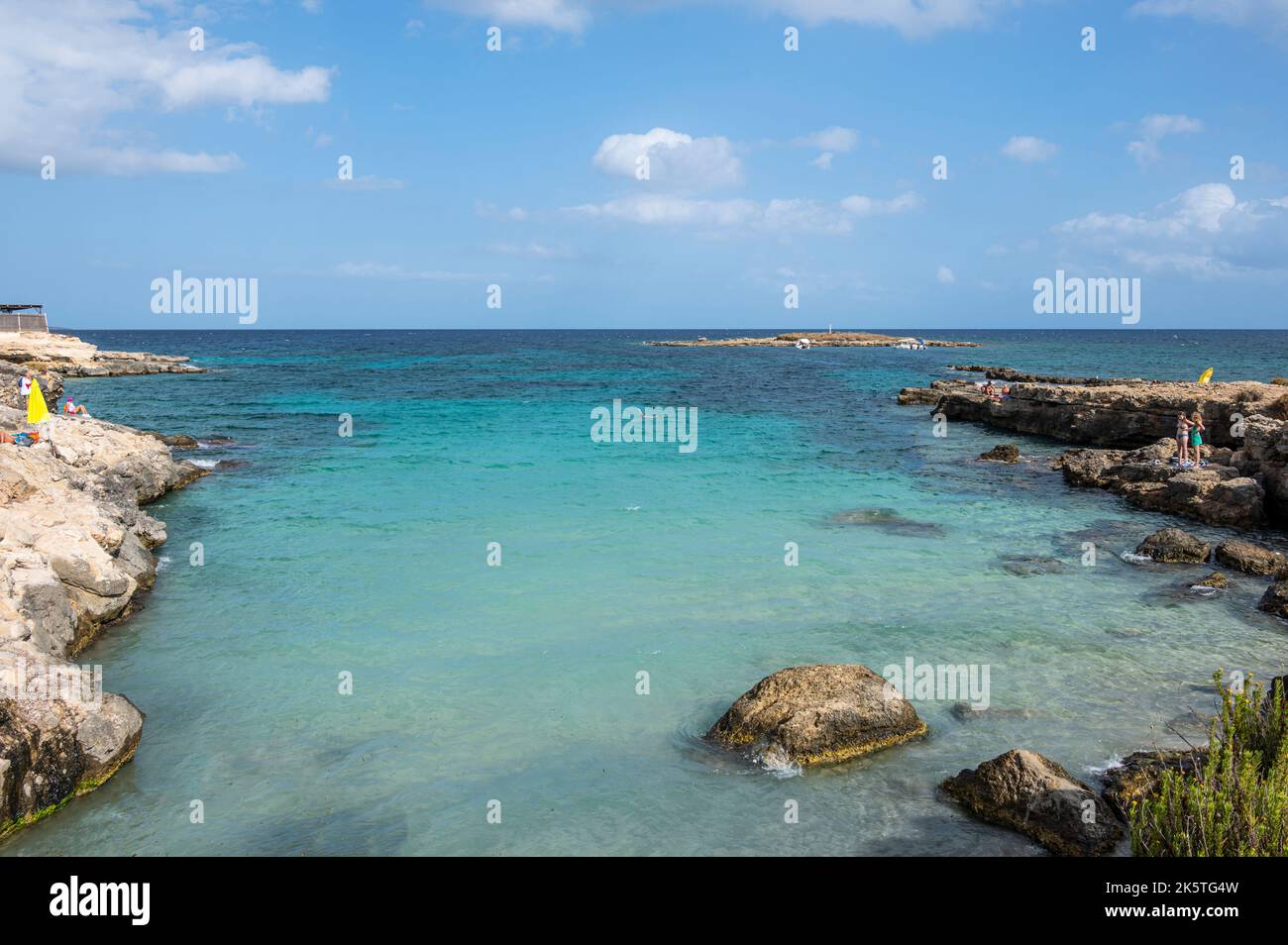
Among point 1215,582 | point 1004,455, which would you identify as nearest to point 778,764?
point 1215,582

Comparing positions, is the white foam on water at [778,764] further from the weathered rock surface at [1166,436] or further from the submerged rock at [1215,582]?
the weathered rock surface at [1166,436]

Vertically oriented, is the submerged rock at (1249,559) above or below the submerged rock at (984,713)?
above

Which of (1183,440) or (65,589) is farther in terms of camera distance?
(1183,440)

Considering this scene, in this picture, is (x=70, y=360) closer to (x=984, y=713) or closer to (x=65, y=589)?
(x=65, y=589)

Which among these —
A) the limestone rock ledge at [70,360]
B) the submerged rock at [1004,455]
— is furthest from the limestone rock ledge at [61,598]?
the limestone rock ledge at [70,360]

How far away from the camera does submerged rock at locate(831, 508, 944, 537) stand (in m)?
20.2

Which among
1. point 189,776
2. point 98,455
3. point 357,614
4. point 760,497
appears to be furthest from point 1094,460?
point 98,455

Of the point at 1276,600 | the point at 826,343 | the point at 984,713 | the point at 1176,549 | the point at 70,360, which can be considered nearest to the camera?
the point at 984,713

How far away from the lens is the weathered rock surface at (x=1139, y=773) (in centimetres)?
815

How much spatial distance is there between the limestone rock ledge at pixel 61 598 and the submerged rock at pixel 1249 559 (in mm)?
19392

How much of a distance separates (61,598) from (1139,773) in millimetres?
14303

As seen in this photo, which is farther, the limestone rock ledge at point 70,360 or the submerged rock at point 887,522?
the limestone rock ledge at point 70,360

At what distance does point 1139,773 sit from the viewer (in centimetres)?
857

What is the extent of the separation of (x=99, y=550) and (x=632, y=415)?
33820mm
